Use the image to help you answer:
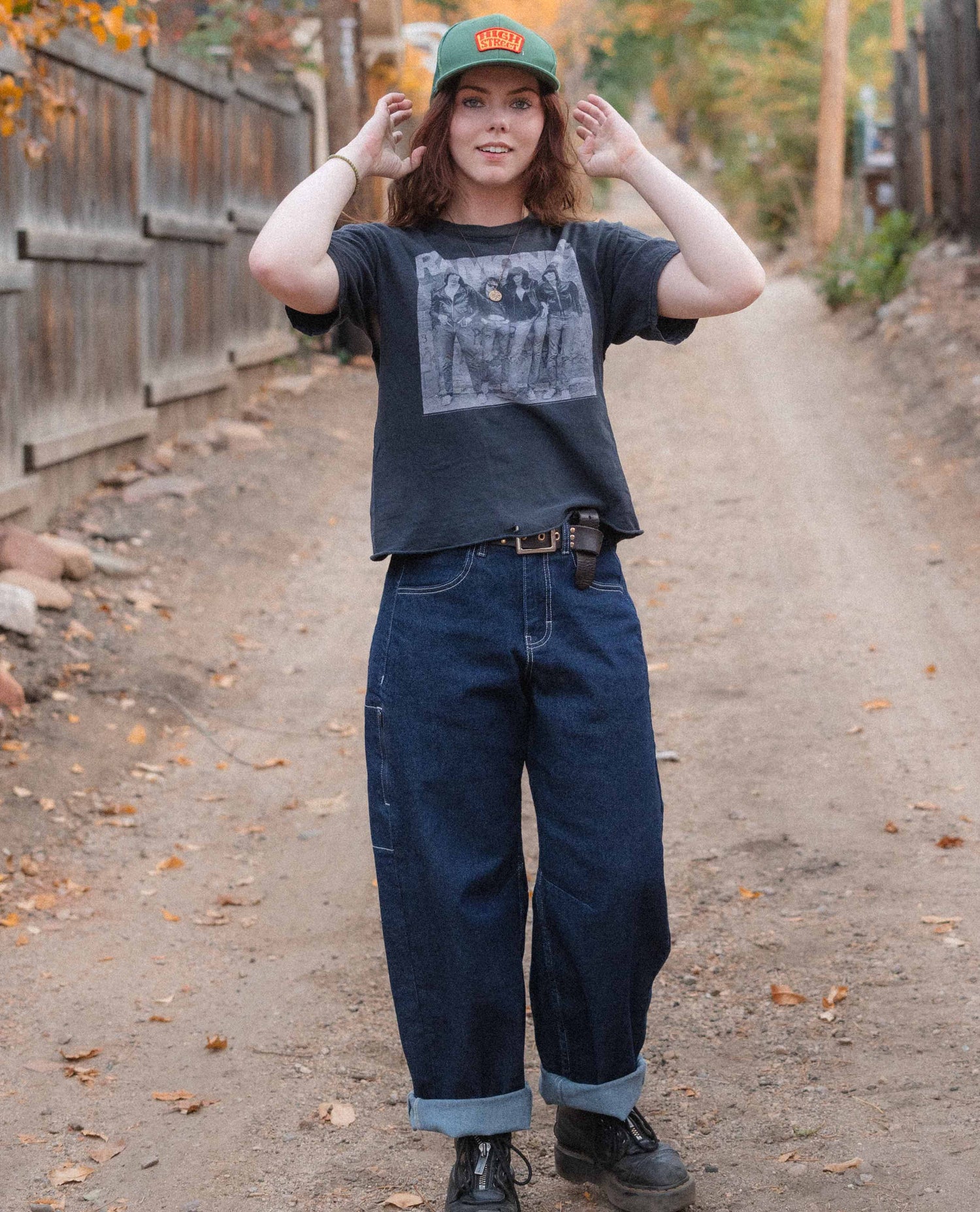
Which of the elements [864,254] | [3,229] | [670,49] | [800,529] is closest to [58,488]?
[3,229]

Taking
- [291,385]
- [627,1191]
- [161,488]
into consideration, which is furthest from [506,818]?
[291,385]

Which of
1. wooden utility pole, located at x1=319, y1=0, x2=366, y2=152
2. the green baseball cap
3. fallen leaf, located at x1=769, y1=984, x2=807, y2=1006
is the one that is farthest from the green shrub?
the green baseball cap

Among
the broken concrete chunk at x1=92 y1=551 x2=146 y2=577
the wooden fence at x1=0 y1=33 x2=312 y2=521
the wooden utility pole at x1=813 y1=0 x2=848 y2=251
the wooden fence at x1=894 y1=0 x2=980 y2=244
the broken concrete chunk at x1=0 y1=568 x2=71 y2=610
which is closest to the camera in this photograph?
the broken concrete chunk at x1=0 y1=568 x2=71 y2=610

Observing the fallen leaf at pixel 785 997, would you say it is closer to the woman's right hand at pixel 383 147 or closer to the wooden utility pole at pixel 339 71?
the woman's right hand at pixel 383 147

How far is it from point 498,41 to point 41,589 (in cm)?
430

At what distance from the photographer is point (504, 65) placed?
243cm

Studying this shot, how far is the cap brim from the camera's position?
2.38m

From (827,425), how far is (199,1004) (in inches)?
337

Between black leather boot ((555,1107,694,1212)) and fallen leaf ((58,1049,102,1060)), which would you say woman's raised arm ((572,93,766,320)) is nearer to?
black leather boot ((555,1107,694,1212))

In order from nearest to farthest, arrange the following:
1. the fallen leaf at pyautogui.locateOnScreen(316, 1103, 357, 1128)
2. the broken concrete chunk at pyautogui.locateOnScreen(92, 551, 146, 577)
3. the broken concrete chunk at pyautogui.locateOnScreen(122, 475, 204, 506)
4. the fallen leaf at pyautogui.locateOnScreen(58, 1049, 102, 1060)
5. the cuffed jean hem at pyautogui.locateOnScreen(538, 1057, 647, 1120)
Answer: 1. the cuffed jean hem at pyautogui.locateOnScreen(538, 1057, 647, 1120)
2. the fallen leaf at pyautogui.locateOnScreen(316, 1103, 357, 1128)
3. the fallen leaf at pyautogui.locateOnScreen(58, 1049, 102, 1060)
4. the broken concrete chunk at pyautogui.locateOnScreen(92, 551, 146, 577)
5. the broken concrete chunk at pyautogui.locateOnScreen(122, 475, 204, 506)

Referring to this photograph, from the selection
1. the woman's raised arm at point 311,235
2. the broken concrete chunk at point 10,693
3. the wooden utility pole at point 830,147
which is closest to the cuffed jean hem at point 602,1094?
the woman's raised arm at point 311,235

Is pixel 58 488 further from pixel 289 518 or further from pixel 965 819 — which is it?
pixel 965 819

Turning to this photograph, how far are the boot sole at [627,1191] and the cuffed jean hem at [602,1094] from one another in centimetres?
13

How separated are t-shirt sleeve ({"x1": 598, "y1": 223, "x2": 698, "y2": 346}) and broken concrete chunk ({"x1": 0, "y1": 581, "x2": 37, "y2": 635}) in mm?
3783
